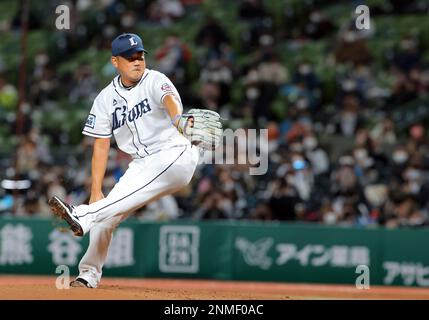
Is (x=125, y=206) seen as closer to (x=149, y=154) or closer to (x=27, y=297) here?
(x=149, y=154)

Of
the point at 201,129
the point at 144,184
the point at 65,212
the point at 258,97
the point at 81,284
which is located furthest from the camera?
the point at 258,97

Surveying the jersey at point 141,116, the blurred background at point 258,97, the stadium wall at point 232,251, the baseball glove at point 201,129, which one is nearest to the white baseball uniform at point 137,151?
the jersey at point 141,116

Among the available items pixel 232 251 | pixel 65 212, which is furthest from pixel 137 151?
pixel 232 251

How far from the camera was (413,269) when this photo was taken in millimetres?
14500

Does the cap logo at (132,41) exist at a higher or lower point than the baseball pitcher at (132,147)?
higher

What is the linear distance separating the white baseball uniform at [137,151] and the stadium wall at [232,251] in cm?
559

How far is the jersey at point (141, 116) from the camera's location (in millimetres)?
8867

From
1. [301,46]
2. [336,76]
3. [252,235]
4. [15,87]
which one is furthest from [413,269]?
[15,87]

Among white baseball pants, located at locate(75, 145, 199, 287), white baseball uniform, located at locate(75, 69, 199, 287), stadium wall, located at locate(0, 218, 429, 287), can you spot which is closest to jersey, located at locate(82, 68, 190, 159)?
white baseball uniform, located at locate(75, 69, 199, 287)

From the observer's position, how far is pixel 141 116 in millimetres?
8883

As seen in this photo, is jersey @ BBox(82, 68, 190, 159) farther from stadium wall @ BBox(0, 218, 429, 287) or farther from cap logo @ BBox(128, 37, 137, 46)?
stadium wall @ BBox(0, 218, 429, 287)

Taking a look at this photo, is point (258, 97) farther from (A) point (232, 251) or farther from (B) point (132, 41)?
(B) point (132, 41)

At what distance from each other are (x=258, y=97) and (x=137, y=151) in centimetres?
866

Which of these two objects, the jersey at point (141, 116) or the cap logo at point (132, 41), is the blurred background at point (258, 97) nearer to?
the jersey at point (141, 116)
